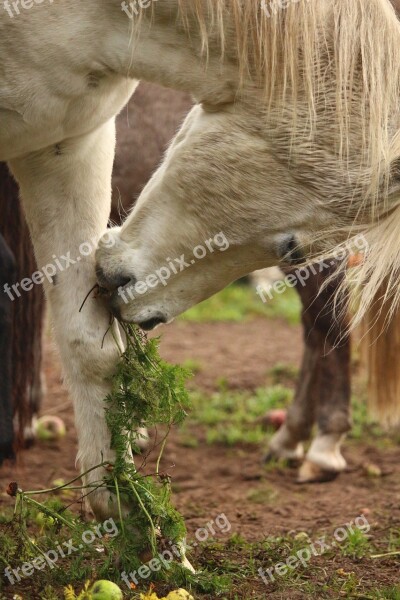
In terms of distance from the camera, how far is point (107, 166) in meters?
3.05

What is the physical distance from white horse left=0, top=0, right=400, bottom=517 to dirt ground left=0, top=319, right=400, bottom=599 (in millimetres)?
697

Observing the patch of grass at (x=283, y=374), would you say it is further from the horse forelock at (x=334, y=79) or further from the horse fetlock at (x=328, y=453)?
the horse forelock at (x=334, y=79)

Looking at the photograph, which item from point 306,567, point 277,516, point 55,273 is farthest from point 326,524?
point 55,273

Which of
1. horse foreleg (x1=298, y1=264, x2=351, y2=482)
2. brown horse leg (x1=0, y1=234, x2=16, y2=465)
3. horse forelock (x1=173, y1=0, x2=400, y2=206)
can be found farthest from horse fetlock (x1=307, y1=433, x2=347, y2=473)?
horse forelock (x1=173, y1=0, x2=400, y2=206)

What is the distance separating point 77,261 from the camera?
2.91 metres

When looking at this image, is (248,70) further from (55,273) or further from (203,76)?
(55,273)

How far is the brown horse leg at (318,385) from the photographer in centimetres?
459

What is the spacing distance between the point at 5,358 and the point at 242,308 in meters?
5.02

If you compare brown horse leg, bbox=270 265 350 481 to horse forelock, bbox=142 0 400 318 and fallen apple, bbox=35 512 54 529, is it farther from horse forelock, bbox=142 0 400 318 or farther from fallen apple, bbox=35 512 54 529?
horse forelock, bbox=142 0 400 318

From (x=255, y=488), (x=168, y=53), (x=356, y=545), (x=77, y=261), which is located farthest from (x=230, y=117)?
(x=255, y=488)

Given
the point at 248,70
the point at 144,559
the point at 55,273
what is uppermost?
the point at 248,70

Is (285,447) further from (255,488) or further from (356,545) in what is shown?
(356,545)

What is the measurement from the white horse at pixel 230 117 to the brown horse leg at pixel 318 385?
2.02m

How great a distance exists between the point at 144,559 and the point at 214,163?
1.10 metres
